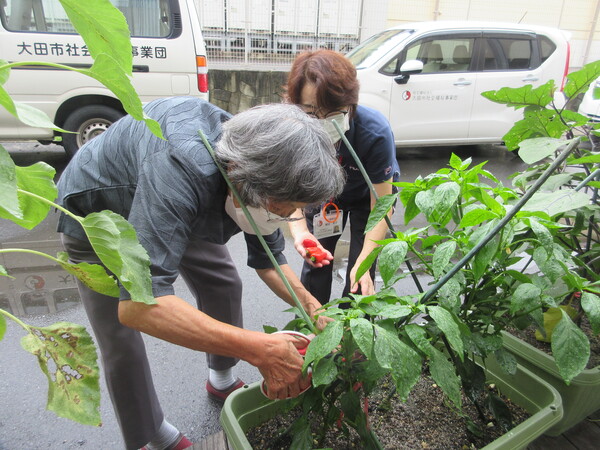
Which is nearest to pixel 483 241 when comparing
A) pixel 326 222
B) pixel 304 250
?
pixel 304 250

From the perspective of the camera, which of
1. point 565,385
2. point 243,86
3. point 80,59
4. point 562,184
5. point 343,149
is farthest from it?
point 243,86

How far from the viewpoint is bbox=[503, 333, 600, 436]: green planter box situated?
1065 mm

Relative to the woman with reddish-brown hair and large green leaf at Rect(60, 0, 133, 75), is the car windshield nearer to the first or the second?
the woman with reddish-brown hair

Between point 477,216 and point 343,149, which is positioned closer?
point 477,216

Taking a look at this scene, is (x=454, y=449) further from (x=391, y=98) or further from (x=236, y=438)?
(x=391, y=98)

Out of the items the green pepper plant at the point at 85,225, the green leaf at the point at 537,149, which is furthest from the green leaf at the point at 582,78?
the green pepper plant at the point at 85,225

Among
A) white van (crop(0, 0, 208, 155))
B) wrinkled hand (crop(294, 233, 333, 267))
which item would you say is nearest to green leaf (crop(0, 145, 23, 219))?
wrinkled hand (crop(294, 233, 333, 267))

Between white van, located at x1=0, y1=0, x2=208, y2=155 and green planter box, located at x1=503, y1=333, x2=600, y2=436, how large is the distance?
3898 millimetres

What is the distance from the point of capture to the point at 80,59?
4.03 metres

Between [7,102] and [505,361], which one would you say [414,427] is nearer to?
[505,361]

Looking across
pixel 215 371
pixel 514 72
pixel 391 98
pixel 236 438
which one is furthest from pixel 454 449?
pixel 514 72

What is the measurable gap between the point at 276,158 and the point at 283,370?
17.5 inches

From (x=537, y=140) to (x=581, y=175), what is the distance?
0.88 ft

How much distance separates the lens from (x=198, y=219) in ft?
3.56
